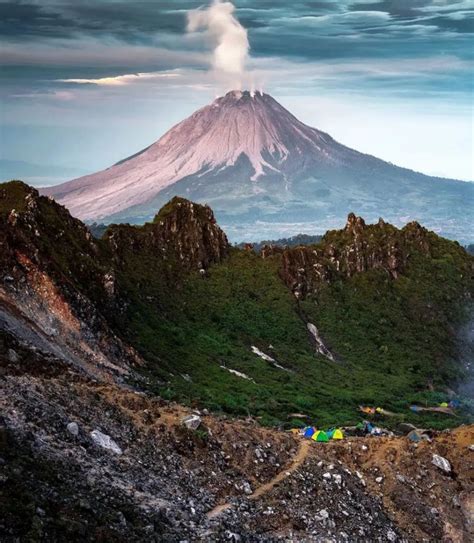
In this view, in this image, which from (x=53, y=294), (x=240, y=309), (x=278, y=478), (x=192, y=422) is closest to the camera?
(x=278, y=478)

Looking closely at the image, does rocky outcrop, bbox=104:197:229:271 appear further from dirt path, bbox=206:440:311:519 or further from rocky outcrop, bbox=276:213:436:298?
dirt path, bbox=206:440:311:519

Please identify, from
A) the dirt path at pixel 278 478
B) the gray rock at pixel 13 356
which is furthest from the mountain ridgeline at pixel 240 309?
the dirt path at pixel 278 478

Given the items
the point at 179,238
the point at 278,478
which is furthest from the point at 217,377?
the point at 278,478

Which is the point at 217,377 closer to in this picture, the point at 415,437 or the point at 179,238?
the point at 415,437

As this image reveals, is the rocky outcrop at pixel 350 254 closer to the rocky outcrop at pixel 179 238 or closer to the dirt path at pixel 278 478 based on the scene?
the rocky outcrop at pixel 179 238

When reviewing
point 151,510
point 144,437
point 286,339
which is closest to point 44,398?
point 144,437
